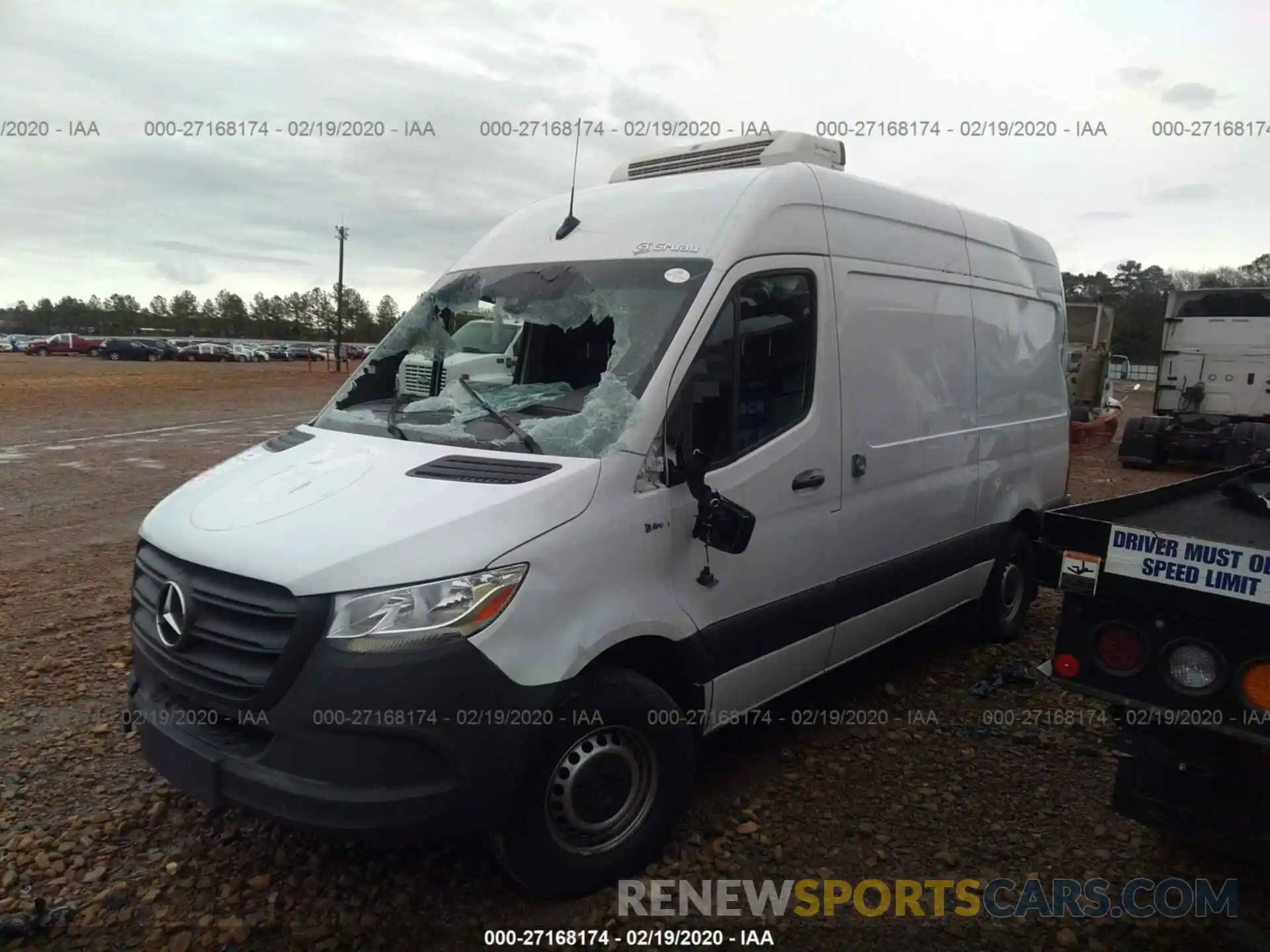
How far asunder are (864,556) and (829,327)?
1.16 m

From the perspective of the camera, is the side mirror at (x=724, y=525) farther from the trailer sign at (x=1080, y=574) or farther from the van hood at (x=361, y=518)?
the trailer sign at (x=1080, y=574)

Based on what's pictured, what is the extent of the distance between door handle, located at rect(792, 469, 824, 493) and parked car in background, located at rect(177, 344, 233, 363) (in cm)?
6526

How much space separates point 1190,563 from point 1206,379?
51.3 ft

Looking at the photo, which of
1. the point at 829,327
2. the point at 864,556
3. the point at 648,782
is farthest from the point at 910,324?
the point at 648,782

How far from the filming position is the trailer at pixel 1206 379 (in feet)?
49.6

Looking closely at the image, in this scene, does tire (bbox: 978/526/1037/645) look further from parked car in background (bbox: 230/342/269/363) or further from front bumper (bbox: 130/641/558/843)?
parked car in background (bbox: 230/342/269/363)

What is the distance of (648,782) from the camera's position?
3.36 m

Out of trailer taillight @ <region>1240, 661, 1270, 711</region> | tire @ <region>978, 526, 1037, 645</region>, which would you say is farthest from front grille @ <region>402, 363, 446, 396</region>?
tire @ <region>978, 526, 1037, 645</region>

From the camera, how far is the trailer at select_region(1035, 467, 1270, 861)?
8.71 ft

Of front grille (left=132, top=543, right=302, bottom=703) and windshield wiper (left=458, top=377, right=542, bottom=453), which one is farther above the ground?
windshield wiper (left=458, top=377, right=542, bottom=453)

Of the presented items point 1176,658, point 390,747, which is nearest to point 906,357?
point 1176,658

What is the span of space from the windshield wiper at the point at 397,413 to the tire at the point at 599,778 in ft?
4.25

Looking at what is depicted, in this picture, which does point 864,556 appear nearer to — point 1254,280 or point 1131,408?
point 1131,408

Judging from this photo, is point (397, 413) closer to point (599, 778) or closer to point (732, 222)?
point (732, 222)
